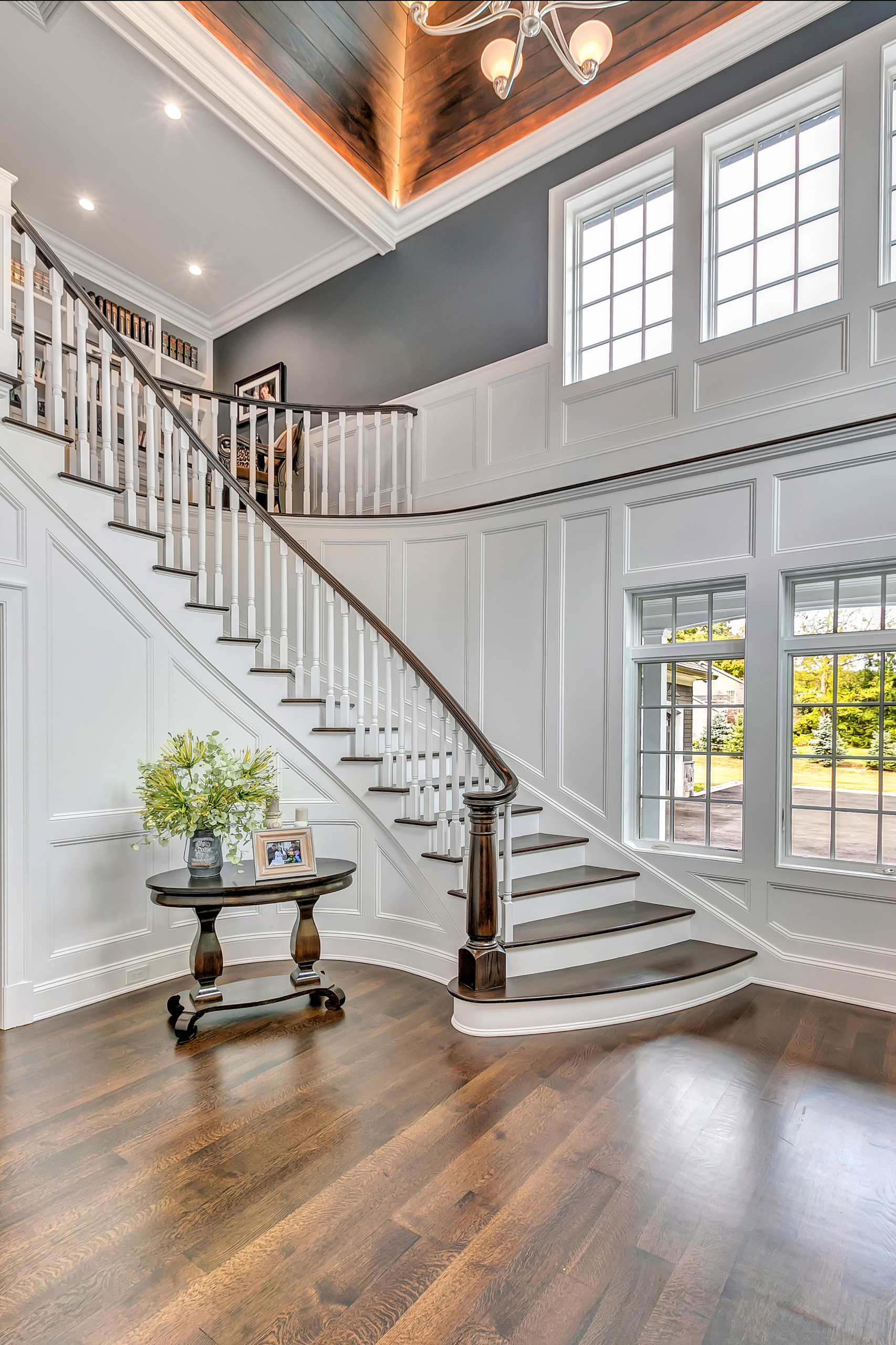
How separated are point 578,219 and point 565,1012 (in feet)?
17.1

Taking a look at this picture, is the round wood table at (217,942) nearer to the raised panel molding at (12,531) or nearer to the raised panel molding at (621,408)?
the raised panel molding at (12,531)

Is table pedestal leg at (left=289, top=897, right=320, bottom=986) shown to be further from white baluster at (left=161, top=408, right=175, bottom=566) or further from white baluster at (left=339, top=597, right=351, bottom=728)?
white baluster at (left=161, top=408, right=175, bottom=566)

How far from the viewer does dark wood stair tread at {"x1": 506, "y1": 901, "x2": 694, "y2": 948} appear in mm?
3477

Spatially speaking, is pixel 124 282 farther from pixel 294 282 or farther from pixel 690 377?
pixel 690 377

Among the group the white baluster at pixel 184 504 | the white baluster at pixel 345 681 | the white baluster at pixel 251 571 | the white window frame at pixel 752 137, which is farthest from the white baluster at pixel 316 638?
the white window frame at pixel 752 137

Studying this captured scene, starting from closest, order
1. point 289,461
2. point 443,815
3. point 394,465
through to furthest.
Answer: point 443,815 → point 394,465 → point 289,461

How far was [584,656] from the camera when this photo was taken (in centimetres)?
459

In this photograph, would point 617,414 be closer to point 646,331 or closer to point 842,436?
point 646,331

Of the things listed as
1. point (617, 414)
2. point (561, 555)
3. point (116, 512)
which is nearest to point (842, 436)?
point (617, 414)

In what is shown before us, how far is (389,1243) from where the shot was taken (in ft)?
6.08

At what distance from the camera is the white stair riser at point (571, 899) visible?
12.3 feet

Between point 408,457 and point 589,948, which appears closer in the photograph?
point 589,948

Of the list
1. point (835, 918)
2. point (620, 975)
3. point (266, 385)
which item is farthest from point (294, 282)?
point (835, 918)

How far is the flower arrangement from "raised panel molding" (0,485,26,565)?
1.16 metres
